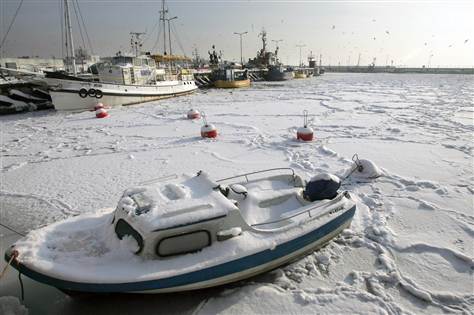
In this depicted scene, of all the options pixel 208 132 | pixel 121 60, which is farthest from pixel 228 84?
pixel 208 132

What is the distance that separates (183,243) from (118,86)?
20119 millimetres

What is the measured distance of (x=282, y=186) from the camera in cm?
588

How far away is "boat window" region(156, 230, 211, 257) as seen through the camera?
3.75 m

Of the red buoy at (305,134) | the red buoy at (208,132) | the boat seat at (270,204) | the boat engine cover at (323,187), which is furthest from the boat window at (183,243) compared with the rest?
the red buoy at (208,132)

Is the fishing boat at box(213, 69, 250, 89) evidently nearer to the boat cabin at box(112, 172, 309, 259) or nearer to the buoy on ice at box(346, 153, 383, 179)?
the buoy on ice at box(346, 153, 383, 179)

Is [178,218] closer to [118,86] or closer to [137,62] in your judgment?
[118,86]

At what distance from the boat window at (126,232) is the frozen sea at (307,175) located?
0.79m

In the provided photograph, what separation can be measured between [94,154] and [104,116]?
8.14 metres

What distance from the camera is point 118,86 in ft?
70.5

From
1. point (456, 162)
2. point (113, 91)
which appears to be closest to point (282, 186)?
point (456, 162)

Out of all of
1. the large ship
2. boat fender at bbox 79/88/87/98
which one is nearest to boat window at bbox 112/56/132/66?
boat fender at bbox 79/88/87/98

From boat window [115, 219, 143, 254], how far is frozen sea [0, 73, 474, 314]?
0.79 meters

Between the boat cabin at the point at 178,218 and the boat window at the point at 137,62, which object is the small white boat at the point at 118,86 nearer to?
A: the boat window at the point at 137,62

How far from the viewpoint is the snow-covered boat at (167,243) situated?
359 cm
